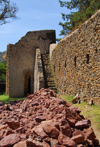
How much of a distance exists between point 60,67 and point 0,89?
1184 cm

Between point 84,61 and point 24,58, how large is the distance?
849 centimetres

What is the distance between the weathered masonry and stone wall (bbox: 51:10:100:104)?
5.52m

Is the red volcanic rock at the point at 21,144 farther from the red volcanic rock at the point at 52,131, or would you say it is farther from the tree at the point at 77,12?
the tree at the point at 77,12

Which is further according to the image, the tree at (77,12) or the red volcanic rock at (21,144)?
the tree at (77,12)

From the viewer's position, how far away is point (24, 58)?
46.2 feet

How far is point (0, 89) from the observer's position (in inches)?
762

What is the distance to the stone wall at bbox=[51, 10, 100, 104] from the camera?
219 inches

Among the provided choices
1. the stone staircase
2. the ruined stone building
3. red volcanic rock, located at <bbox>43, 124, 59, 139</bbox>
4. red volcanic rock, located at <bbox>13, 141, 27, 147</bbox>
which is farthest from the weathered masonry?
red volcanic rock, located at <bbox>13, 141, 27, 147</bbox>

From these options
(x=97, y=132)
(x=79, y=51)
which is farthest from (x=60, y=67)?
(x=97, y=132)

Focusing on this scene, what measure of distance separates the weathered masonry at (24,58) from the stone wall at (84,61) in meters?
5.52

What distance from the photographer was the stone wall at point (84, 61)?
5.57m

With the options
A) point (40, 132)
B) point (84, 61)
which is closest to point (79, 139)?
point (40, 132)

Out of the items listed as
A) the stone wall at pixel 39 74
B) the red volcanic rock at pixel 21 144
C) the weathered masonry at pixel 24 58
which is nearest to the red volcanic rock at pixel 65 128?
the red volcanic rock at pixel 21 144

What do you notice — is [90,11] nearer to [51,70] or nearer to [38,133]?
[51,70]
